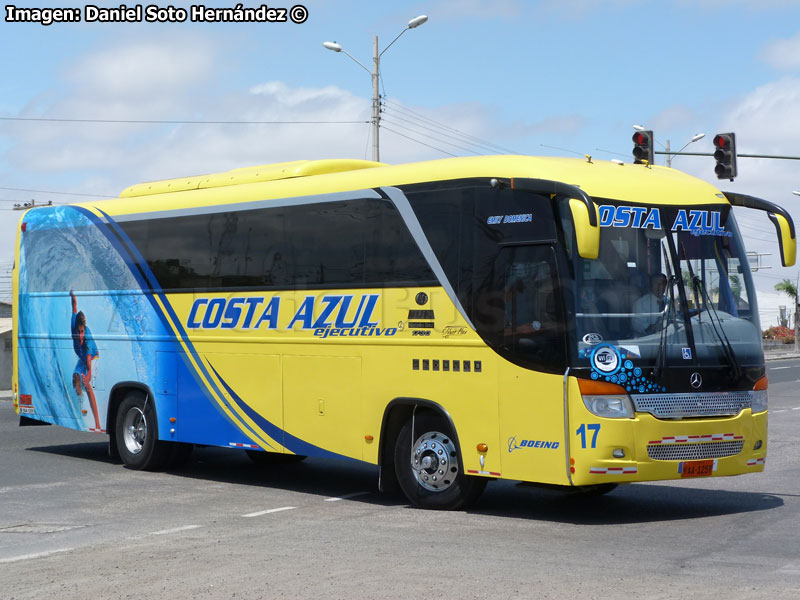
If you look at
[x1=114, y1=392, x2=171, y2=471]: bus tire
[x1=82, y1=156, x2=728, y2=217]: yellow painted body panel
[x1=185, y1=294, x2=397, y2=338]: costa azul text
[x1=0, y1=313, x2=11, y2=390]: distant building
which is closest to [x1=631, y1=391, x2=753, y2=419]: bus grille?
[x1=82, y1=156, x2=728, y2=217]: yellow painted body panel

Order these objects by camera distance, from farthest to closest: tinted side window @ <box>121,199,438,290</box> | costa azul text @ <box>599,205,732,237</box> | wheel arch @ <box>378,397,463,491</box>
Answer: tinted side window @ <box>121,199,438,290</box>, wheel arch @ <box>378,397,463,491</box>, costa azul text @ <box>599,205,732,237</box>

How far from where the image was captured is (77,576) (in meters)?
8.53

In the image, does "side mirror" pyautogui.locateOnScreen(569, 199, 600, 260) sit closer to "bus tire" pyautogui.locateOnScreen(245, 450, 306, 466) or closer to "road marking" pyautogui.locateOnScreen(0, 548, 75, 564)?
"road marking" pyautogui.locateOnScreen(0, 548, 75, 564)

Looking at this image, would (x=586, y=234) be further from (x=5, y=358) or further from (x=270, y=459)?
(x=5, y=358)

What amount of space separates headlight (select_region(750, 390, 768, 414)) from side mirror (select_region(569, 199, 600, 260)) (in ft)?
8.22

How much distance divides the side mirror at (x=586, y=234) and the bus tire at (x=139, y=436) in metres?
7.18

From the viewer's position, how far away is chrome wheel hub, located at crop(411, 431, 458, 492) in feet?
38.6

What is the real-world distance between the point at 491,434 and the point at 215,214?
5.13 metres

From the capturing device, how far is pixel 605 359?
10.6 metres

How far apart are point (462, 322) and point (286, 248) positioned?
2859mm

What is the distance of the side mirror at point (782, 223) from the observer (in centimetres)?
1200

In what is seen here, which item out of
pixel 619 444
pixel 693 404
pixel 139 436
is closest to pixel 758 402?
pixel 693 404

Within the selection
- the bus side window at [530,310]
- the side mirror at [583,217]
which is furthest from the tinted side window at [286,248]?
the side mirror at [583,217]

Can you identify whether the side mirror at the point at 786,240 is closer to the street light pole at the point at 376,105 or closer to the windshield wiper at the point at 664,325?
the windshield wiper at the point at 664,325
